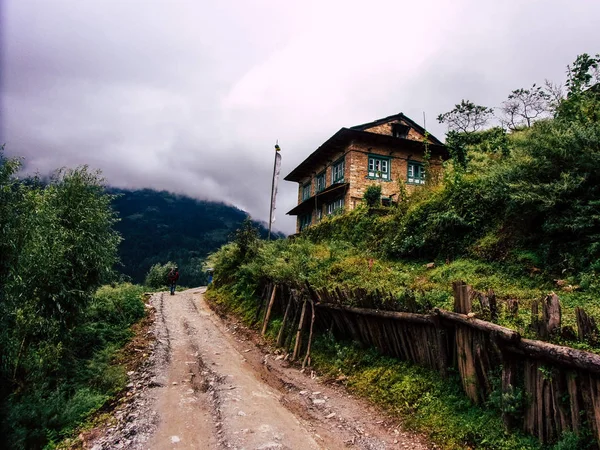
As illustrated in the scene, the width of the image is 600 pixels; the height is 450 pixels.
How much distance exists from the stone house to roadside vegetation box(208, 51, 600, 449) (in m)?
10.4

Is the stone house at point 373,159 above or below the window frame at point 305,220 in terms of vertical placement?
above

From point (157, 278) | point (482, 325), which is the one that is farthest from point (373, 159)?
point (157, 278)

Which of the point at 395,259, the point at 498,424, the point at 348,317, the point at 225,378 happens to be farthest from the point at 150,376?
the point at 395,259

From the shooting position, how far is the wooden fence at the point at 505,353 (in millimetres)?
3656

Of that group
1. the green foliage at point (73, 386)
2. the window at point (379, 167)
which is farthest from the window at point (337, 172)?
the green foliage at point (73, 386)

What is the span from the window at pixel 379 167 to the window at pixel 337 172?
228 centimetres

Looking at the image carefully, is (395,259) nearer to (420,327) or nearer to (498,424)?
(420,327)

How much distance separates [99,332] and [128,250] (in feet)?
353

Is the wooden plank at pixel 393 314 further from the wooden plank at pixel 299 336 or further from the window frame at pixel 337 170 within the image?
the window frame at pixel 337 170

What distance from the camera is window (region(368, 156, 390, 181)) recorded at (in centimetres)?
2602

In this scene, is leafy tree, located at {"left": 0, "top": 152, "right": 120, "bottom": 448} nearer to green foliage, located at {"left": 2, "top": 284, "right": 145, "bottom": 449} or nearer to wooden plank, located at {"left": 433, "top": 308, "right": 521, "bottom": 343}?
green foliage, located at {"left": 2, "top": 284, "right": 145, "bottom": 449}

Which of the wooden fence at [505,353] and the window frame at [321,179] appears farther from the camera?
the window frame at [321,179]

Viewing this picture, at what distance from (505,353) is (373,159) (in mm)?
23188

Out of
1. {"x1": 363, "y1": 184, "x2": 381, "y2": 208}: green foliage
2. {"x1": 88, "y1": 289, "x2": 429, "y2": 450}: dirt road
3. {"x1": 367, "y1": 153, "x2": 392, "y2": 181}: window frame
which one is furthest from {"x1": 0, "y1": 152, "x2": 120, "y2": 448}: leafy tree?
{"x1": 367, "y1": 153, "x2": 392, "y2": 181}: window frame
